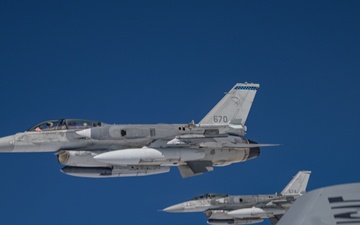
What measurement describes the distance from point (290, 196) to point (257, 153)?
45.6ft

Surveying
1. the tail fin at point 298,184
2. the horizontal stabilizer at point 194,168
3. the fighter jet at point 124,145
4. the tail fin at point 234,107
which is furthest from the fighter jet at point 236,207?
the fighter jet at point 124,145

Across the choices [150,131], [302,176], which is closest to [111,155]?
[150,131]

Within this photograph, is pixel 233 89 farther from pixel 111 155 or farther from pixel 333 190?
pixel 333 190

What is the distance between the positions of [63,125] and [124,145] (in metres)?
2.94

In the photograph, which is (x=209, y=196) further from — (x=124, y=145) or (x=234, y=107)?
(x=124, y=145)

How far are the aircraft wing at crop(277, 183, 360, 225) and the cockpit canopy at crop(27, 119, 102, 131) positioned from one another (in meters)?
21.4

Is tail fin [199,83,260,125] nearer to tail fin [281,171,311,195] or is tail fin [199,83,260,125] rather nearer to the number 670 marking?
the number 670 marking

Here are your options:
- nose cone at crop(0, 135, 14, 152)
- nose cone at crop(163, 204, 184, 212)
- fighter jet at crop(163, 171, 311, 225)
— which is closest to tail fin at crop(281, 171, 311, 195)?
fighter jet at crop(163, 171, 311, 225)

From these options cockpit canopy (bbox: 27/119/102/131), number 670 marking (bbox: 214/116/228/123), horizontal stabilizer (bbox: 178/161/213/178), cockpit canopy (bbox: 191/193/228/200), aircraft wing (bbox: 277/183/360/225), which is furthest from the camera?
cockpit canopy (bbox: 191/193/228/200)

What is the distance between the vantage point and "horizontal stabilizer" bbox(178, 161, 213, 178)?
1065 inches

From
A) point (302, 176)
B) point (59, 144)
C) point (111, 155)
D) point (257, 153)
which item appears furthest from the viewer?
point (302, 176)

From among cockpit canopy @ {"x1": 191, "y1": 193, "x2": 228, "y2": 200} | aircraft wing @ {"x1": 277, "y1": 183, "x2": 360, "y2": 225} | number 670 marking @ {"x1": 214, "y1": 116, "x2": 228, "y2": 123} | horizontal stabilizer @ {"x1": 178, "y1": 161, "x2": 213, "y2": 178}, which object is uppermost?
number 670 marking @ {"x1": 214, "y1": 116, "x2": 228, "y2": 123}

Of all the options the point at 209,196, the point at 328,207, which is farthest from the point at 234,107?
the point at 328,207

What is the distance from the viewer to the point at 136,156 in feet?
A: 74.5
